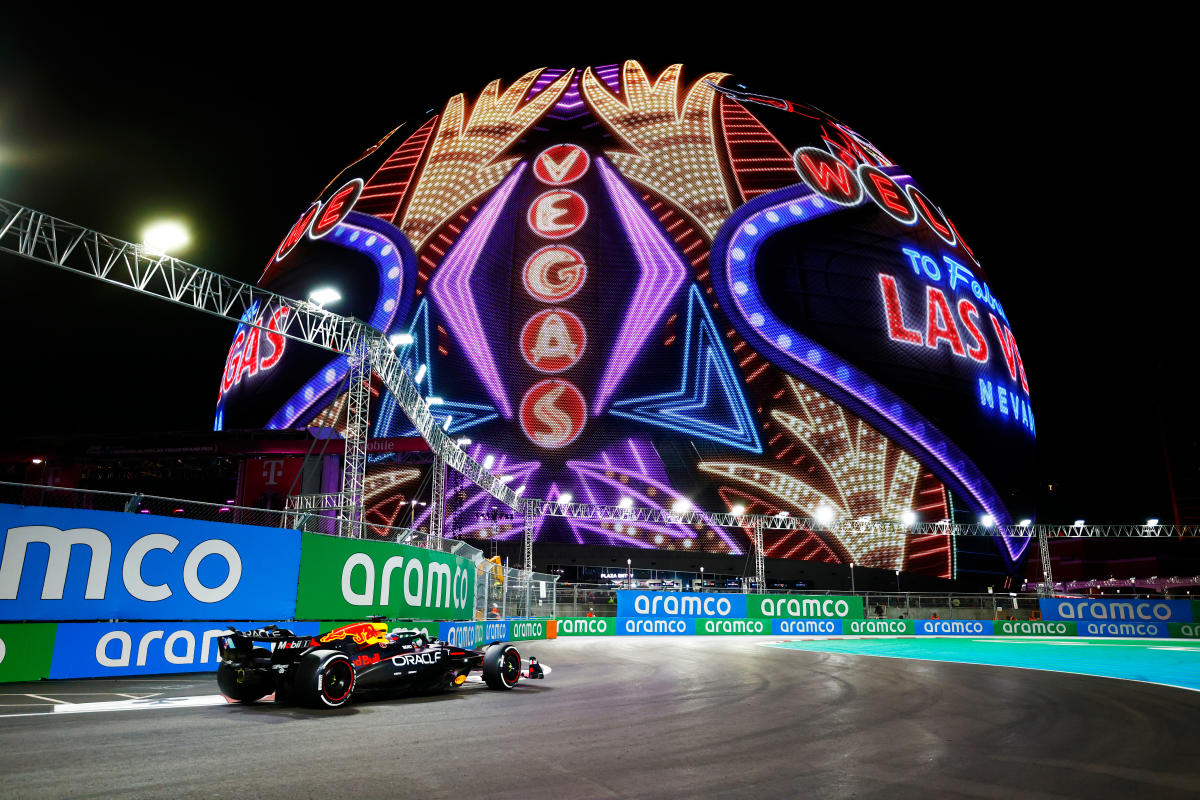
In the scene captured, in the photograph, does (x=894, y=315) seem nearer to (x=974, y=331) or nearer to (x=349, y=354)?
(x=974, y=331)

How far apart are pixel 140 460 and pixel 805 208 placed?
51.8 metres

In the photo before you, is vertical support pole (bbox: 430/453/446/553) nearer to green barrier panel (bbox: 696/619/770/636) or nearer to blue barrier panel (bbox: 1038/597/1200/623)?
green barrier panel (bbox: 696/619/770/636)

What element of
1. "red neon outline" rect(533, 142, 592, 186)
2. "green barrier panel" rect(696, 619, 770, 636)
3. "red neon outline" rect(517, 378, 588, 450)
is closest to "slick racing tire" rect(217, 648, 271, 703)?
"green barrier panel" rect(696, 619, 770, 636)

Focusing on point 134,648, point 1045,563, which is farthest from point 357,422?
point 1045,563

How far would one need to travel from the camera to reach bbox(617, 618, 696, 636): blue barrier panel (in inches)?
1633

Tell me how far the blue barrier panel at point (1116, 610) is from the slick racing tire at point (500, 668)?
1471 inches

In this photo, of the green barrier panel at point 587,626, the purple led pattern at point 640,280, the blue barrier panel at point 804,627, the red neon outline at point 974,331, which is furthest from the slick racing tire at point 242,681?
the red neon outline at point 974,331

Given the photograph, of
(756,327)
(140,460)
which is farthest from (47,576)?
(756,327)

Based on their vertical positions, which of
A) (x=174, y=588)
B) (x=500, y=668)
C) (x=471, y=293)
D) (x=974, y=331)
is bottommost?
(x=500, y=668)

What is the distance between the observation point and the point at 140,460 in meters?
47.3

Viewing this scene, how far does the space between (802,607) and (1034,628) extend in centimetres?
1189

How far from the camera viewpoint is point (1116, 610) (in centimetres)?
3947

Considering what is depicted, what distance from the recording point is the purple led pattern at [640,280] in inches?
2436

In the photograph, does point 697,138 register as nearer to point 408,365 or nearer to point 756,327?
point 756,327
